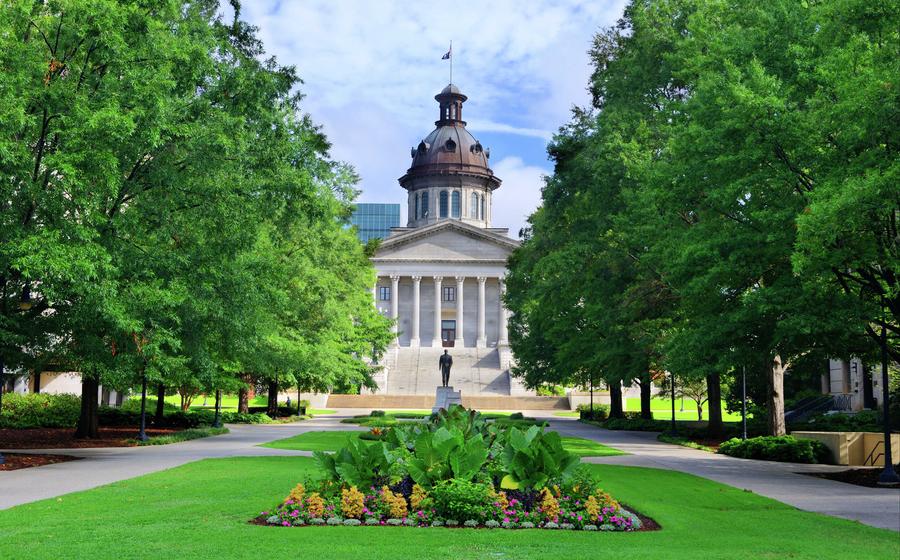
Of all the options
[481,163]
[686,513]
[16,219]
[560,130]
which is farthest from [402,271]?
[686,513]

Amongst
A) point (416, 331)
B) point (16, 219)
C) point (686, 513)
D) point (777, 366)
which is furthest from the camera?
point (416, 331)

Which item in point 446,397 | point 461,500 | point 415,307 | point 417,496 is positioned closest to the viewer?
point 461,500

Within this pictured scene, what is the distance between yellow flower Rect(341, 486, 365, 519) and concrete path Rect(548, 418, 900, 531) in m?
7.07

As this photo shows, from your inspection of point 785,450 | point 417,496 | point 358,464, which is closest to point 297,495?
point 358,464

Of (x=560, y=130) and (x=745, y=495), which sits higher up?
(x=560, y=130)

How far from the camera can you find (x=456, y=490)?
11711mm

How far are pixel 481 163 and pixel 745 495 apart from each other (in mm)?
102275

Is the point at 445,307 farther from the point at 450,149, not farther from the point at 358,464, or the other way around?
the point at 358,464

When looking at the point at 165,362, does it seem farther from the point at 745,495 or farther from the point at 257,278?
the point at 745,495

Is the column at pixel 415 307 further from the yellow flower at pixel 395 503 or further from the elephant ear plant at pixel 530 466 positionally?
the yellow flower at pixel 395 503

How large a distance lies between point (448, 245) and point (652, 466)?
276 feet

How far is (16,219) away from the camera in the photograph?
65.6 feet

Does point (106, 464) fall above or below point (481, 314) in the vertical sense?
below

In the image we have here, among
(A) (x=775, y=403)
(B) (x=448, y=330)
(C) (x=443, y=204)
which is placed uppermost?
(C) (x=443, y=204)
